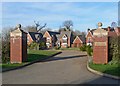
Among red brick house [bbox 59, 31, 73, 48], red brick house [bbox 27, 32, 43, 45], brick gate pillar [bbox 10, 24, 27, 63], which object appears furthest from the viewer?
red brick house [bbox 59, 31, 73, 48]

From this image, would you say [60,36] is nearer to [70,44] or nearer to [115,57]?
[70,44]

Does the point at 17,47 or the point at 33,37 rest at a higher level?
the point at 33,37

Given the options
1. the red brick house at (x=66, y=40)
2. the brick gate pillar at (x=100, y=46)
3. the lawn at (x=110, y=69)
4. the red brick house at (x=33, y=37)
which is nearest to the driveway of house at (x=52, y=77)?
the lawn at (x=110, y=69)

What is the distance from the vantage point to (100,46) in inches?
816

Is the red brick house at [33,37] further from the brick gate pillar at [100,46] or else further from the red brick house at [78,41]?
the brick gate pillar at [100,46]

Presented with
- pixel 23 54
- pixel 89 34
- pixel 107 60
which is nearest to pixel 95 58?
pixel 107 60

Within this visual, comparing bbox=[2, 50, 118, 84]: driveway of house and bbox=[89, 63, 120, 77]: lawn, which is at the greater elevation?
bbox=[89, 63, 120, 77]: lawn

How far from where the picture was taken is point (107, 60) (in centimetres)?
2030

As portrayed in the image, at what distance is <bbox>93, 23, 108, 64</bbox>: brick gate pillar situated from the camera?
67.2ft

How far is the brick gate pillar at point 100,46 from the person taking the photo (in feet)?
67.2

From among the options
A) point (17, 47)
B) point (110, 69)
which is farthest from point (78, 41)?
point (110, 69)

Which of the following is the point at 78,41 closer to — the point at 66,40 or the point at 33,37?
the point at 66,40

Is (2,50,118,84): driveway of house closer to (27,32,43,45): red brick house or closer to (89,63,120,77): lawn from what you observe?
(89,63,120,77): lawn

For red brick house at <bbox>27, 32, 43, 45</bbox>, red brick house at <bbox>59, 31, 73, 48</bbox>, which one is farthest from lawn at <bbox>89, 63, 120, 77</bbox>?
A: red brick house at <bbox>59, 31, 73, 48</bbox>
